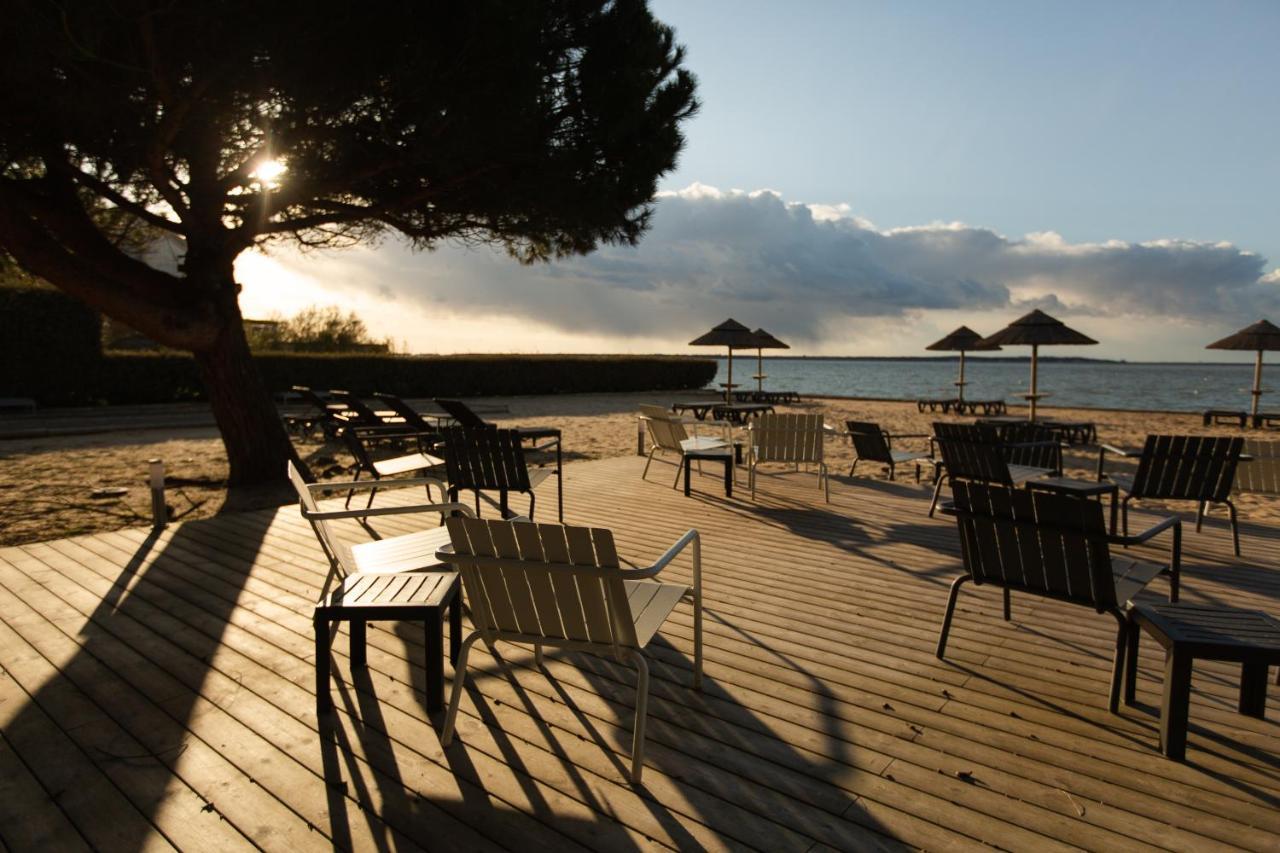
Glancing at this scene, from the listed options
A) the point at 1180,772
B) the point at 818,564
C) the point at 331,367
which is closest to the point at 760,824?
the point at 1180,772

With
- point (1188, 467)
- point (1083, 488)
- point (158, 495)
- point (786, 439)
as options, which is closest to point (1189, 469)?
point (1188, 467)

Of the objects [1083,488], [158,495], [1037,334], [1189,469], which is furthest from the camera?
[1037,334]

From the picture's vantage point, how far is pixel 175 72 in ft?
19.2

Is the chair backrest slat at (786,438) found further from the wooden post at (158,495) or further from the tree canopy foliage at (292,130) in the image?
the wooden post at (158,495)

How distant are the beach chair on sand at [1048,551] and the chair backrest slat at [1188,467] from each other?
2216mm

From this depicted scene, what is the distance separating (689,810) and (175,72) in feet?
21.8

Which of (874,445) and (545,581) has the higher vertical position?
(545,581)

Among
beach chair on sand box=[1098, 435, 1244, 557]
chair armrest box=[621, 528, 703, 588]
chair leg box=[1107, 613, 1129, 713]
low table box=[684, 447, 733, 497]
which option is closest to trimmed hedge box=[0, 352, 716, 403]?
low table box=[684, 447, 733, 497]

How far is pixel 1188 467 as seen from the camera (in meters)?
4.94

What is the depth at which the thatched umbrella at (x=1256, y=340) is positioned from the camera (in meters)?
15.3

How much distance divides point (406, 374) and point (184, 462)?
1359cm

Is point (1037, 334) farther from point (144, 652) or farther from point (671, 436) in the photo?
point (144, 652)

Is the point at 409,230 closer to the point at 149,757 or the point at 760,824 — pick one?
the point at 149,757

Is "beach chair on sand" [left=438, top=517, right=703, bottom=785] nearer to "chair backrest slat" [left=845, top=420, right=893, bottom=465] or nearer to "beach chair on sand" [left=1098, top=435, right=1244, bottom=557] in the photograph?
"beach chair on sand" [left=1098, top=435, right=1244, bottom=557]
